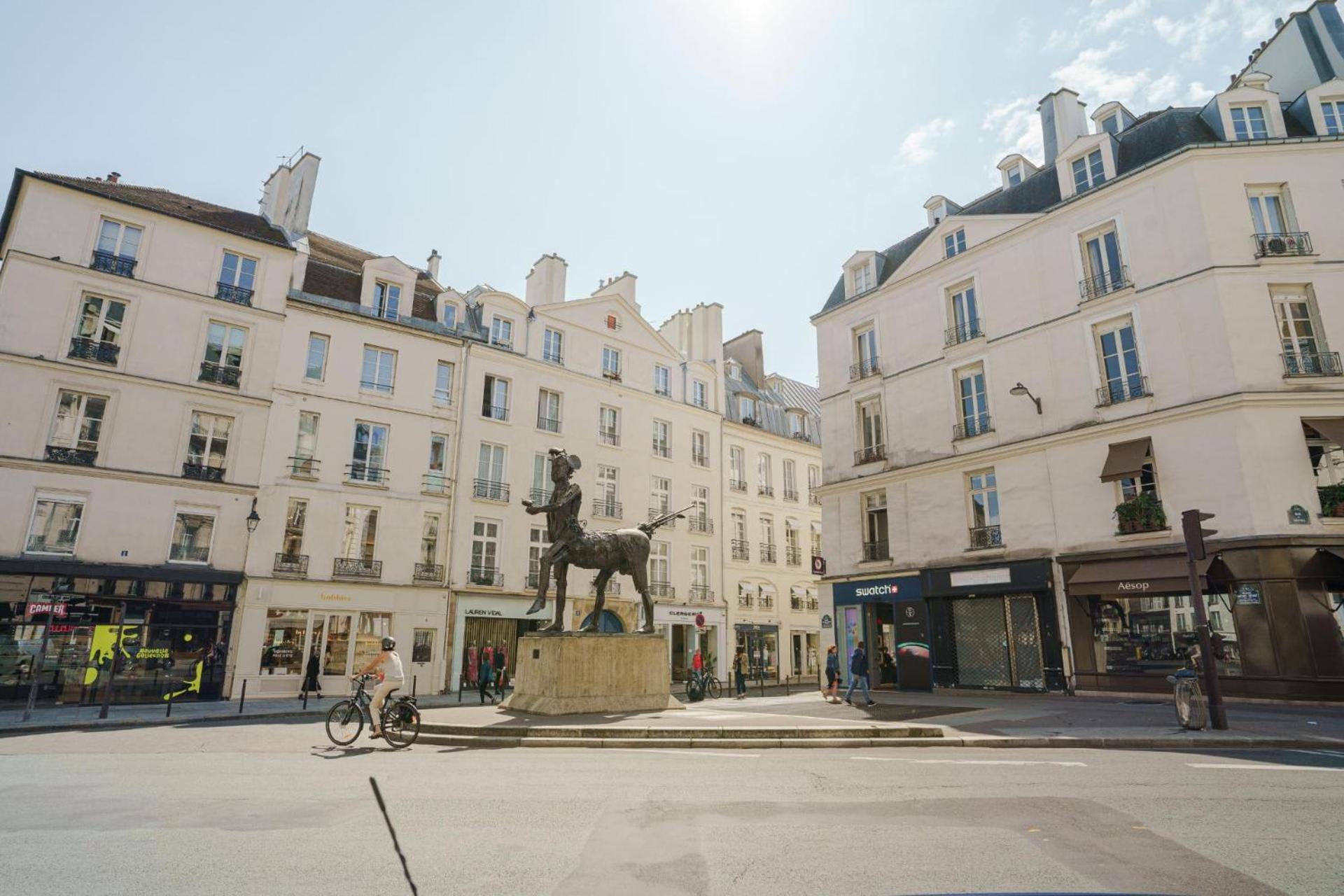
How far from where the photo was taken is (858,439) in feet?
91.2

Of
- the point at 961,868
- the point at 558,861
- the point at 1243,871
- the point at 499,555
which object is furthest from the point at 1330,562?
the point at 499,555

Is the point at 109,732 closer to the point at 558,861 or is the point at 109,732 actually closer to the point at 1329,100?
the point at 558,861

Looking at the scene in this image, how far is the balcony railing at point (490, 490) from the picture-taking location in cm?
2906

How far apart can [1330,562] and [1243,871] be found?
16148mm

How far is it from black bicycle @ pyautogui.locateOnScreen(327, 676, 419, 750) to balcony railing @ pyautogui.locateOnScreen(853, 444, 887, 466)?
1944cm

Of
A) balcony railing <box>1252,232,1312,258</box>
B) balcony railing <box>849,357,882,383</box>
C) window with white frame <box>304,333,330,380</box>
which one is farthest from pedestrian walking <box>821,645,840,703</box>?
window with white frame <box>304,333,330,380</box>

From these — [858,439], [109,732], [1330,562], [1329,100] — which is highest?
[1329,100]

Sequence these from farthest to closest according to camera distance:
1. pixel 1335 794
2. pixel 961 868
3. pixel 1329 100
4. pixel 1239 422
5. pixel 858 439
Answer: pixel 858 439
pixel 1329 100
pixel 1239 422
pixel 1335 794
pixel 961 868

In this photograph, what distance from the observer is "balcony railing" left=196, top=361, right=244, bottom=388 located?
2458 cm

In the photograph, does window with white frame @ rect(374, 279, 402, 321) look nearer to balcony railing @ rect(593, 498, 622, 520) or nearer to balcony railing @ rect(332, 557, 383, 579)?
balcony railing @ rect(332, 557, 383, 579)

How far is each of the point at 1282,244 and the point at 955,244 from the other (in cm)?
938

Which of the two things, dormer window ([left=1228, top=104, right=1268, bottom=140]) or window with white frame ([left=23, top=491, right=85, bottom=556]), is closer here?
dormer window ([left=1228, top=104, right=1268, bottom=140])

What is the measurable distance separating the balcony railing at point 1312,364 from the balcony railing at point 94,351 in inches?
1324

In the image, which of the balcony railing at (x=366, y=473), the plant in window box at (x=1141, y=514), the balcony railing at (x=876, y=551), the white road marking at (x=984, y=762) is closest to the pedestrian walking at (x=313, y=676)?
the balcony railing at (x=366, y=473)
